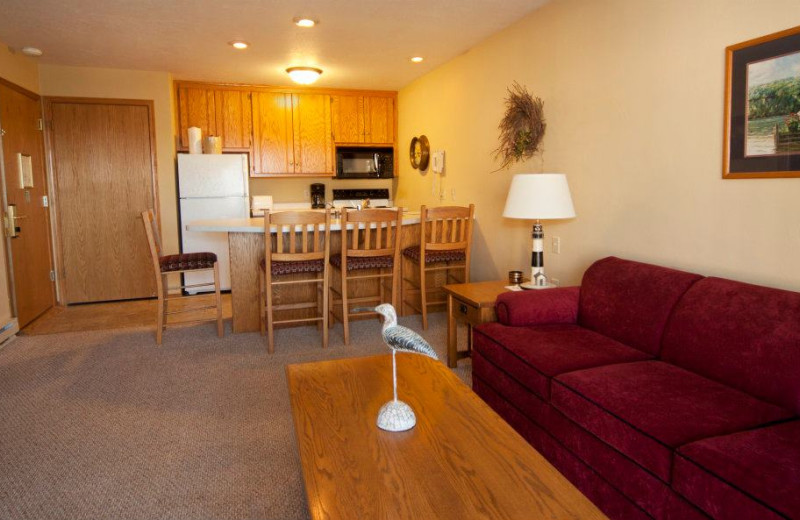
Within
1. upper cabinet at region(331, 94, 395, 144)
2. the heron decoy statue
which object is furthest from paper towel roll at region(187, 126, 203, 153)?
the heron decoy statue

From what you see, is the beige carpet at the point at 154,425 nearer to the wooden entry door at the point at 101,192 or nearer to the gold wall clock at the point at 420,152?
the wooden entry door at the point at 101,192

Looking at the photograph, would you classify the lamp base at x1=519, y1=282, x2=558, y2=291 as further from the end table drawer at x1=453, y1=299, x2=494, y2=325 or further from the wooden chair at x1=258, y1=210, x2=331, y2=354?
the wooden chair at x1=258, y1=210, x2=331, y2=354

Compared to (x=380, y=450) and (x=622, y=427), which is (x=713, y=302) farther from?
(x=380, y=450)

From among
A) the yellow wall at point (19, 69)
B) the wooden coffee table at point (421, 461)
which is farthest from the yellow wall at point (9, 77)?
the wooden coffee table at point (421, 461)

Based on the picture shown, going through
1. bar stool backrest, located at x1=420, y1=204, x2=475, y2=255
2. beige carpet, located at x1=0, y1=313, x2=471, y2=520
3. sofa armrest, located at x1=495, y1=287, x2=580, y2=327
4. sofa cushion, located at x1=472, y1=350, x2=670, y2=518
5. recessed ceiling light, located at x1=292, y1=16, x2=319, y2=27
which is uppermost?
recessed ceiling light, located at x1=292, y1=16, x2=319, y2=27

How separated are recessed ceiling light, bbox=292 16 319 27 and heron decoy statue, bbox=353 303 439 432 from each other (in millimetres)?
2831

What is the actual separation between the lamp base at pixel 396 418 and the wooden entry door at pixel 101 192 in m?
4.65

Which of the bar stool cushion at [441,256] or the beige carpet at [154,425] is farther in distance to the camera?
the bar stool cushion at [441,256]

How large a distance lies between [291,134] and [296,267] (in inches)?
116

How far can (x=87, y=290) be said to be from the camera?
5.40 metres

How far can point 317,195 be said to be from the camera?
649cm

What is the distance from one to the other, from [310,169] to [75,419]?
412 cm

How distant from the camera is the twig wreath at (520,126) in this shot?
3.64 m

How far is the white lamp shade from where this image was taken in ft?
9.61
